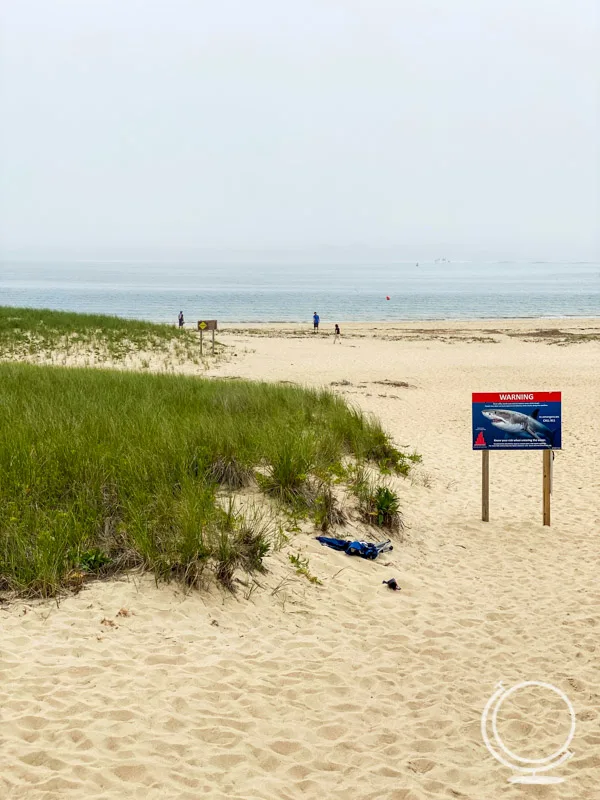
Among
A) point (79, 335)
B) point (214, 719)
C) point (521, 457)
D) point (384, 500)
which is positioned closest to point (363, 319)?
point (79, 335)

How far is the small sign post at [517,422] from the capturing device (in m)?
9.05

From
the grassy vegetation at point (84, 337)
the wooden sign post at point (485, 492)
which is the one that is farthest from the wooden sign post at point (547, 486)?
the grassy vegetation at point (84, 337)

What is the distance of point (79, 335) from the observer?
28.7 metres

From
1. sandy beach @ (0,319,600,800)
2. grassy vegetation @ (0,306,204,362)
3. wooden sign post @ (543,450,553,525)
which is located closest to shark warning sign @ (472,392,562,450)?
wooden sign post @ (543,450,553,525)

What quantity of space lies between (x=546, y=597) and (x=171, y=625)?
3.53 metres

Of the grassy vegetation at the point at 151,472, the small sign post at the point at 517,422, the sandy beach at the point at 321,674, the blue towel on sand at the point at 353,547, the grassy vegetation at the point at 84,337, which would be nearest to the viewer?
the sandy beach at the point at 321,674

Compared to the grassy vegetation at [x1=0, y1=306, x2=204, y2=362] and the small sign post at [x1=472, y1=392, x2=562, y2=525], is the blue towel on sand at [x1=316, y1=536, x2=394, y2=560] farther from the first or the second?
the grassy vegetation at [x1=0, y1=306, x2=204, y2=362]

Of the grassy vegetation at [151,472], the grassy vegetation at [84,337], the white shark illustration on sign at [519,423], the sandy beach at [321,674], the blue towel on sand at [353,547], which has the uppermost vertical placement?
the grassy vegetation at [84,337]

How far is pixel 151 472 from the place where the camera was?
25.1 feet

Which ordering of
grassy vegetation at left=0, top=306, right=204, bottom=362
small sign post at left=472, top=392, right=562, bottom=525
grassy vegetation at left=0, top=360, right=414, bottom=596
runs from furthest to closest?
1. grassy vegetation at left=0, top=306, right=204, bottom=362
2. small sign post at left=472, top=392, right=562, bottom=525
3. grassy vegetation at left=0, top=360, right=414, bottom=596

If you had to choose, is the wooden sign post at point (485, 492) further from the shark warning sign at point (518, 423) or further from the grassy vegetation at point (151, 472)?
the grassy vegetation at point (151, 472)

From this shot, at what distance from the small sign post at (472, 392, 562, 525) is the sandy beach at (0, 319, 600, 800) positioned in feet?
3.31

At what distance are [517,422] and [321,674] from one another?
4845 millimetres

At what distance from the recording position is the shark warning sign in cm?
906
